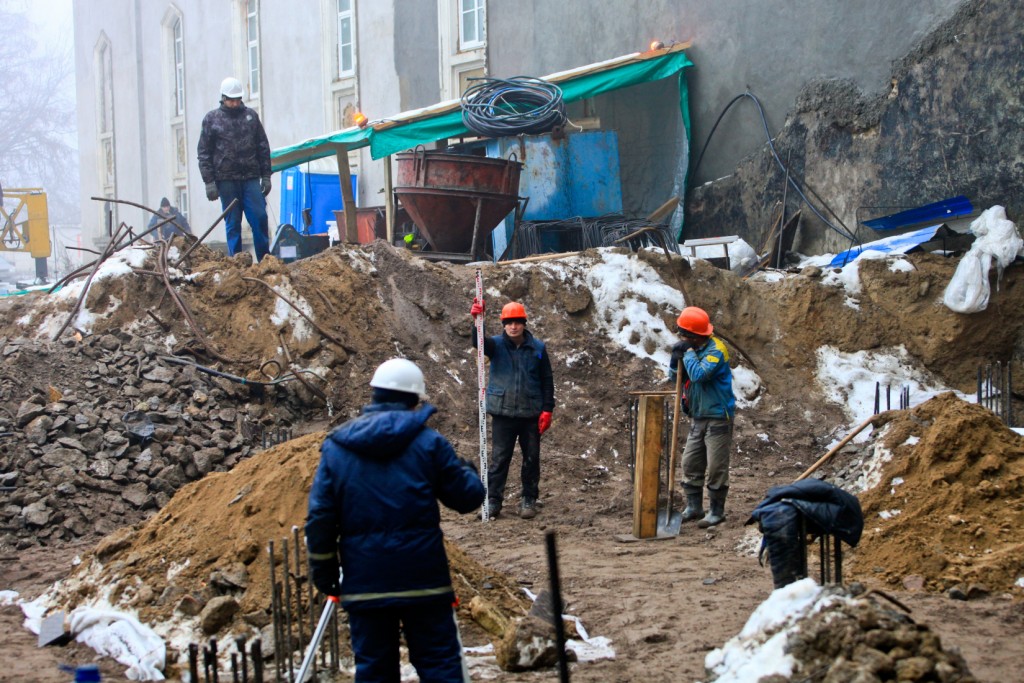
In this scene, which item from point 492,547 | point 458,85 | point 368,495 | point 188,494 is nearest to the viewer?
point 368,495

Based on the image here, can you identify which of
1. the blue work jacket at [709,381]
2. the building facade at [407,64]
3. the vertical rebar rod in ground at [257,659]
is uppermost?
the building facade at [407,64]

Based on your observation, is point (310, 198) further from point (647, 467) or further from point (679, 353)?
point (647, 467)

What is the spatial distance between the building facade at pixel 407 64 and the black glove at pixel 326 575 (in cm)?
1197

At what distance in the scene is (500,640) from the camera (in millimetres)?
5652

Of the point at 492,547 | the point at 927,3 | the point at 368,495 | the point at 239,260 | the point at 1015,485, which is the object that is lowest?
the point at 492,547

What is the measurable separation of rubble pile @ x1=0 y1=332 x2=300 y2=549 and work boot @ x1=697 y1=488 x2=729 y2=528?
3.94 meters

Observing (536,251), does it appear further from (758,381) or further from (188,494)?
(188,494)

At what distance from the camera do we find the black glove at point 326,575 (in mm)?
4340

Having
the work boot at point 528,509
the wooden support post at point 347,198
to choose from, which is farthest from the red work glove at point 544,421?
the wooden support post at point 347,198

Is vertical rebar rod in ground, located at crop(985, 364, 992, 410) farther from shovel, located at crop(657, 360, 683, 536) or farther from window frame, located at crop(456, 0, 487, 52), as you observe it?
window frame, located at crop(456, 0, 487, 52)

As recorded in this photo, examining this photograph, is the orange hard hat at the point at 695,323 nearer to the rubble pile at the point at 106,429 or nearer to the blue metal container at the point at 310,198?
the rubble pile at the point at 106,429

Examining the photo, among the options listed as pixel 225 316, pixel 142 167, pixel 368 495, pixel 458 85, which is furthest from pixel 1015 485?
pixel 142 167

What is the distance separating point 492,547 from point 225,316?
15.9ft

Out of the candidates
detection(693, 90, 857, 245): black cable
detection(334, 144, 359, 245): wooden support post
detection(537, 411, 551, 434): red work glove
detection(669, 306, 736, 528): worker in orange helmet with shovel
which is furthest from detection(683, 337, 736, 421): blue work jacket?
detection(334, 144, 359, 245): wooden support post
